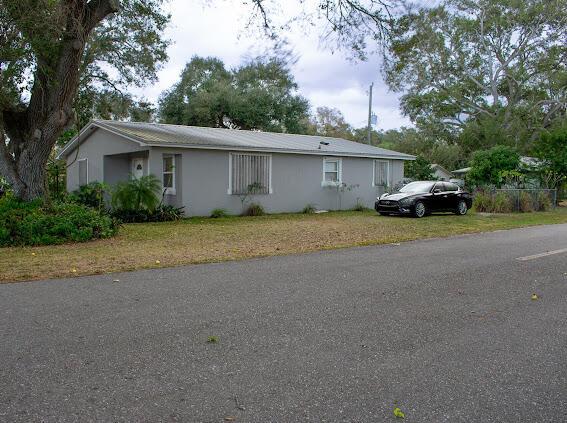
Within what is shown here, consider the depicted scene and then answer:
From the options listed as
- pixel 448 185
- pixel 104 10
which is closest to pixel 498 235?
pixel 448 185

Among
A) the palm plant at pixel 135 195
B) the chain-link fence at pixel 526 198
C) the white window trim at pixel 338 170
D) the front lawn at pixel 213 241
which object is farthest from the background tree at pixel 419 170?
the palm plant at pixel 135 195

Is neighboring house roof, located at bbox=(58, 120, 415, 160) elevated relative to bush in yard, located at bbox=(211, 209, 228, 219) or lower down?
elevated

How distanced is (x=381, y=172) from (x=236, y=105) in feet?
49.9

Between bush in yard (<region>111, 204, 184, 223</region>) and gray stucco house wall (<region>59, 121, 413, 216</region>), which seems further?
gray stucco house wall (<region>59, 121, 413, 216</region>)

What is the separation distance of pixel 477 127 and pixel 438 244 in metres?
33.3

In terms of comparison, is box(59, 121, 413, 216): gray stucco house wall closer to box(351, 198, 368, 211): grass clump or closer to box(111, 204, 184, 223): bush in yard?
box(351, 198, 368, 211): grass clump

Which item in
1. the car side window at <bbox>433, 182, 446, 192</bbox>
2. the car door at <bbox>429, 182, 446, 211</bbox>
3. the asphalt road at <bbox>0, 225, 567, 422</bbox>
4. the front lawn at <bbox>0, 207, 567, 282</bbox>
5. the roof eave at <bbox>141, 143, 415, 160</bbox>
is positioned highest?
the roof eave at <bbox>141, 143, 415, 160</bbox>

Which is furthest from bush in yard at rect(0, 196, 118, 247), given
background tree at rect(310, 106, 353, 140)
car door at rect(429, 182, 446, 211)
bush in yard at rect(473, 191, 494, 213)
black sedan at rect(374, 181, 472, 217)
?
background tree at rect(310, 106, 353, 140)

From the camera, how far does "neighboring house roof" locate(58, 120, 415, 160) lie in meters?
16.7

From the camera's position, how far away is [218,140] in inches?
717

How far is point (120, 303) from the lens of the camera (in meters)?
5.54

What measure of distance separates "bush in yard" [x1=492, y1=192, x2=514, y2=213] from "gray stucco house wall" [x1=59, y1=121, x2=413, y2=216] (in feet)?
15.6

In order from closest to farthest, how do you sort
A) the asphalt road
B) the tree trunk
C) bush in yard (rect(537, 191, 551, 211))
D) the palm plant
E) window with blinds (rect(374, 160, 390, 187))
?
the asphalt road → the tree trunk → the palm plant → bush in yard (rect(537, 191, 551, 211)) → window with blinds (rect(374, 160, 390, 187))

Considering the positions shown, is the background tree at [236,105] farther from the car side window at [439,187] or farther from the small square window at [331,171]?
the car side window at [439,187]
